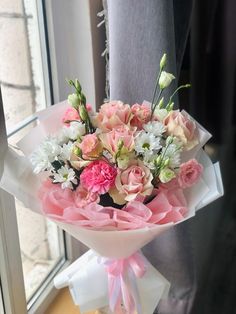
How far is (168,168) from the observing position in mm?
929

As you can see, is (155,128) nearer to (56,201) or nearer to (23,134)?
(56,201)

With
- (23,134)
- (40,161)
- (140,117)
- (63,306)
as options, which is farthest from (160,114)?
(63,306)

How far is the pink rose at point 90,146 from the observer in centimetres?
92

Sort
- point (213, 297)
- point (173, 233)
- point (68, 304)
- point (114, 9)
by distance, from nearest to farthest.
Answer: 1. point (114, 9)
2. point (173, 233)
3. point (68, 304)
4. point (213, 297)

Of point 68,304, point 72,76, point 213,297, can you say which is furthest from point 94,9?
point 213,297

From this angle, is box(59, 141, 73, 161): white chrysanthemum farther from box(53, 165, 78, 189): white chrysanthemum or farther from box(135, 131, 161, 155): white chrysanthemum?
box(135, 131, 161, 155): white chrysanthemum

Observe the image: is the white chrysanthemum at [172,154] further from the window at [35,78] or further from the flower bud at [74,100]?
the window at [35,78]

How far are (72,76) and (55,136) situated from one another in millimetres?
468

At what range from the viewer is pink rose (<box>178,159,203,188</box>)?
0.95 meters

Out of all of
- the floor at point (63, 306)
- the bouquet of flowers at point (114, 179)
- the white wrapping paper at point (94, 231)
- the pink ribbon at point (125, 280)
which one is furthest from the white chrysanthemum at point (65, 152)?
the floor at point (63, 306)

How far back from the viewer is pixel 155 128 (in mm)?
955

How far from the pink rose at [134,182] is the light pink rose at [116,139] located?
1.5 inches

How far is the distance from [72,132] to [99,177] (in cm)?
11

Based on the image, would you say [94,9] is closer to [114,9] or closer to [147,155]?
[114,9]
